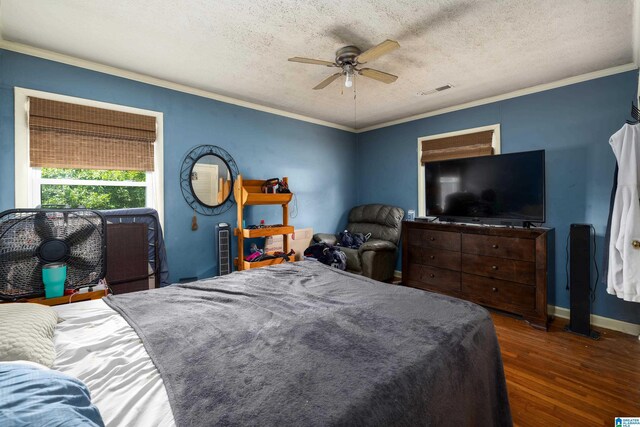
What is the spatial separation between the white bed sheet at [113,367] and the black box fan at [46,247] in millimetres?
306

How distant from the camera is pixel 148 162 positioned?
2938 mm

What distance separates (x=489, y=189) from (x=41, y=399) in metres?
3.78

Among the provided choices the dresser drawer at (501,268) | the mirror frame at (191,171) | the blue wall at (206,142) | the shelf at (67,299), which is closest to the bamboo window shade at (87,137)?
the blue wall at (206,142)

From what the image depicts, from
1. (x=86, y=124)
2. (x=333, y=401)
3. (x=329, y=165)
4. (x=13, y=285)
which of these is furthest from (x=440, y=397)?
(x=329, y=165)

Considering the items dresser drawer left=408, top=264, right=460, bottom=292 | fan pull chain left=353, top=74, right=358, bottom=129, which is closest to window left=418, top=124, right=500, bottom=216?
dresser drawer left=408, top=264, right=460, bottom=292

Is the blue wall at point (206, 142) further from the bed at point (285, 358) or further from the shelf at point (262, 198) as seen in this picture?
the bed at point (285, 358)

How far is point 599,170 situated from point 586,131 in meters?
0.42

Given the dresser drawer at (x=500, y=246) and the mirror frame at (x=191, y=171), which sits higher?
the mirror frame at (x=191, y=171)

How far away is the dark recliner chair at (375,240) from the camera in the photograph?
389cm

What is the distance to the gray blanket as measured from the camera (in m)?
0.77

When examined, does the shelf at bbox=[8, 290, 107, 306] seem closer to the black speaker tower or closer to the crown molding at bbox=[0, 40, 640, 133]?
the crown molding at bbox=[0, 40, 640, 133]

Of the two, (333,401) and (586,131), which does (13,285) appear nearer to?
(333,401)

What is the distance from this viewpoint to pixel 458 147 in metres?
3.82

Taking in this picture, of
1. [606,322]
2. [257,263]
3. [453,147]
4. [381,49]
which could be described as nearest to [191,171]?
[257,263]
